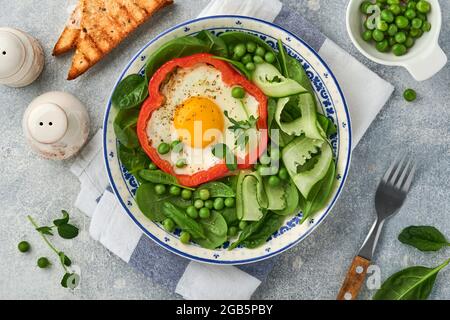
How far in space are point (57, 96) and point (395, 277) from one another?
2.14 metres

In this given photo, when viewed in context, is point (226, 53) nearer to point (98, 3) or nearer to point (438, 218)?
point (98, 3)

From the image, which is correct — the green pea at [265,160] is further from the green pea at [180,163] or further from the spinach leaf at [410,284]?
the spinach leaf at [410,284]

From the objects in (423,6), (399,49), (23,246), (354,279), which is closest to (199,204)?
(354,279)

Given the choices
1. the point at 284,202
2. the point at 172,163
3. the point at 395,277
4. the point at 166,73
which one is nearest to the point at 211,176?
the point at 172,163

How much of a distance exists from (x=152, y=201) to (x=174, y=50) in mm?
818

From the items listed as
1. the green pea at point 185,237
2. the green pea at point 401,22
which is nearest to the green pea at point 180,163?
the green pea at point 185,237

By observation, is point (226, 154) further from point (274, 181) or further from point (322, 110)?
point (322, 110)

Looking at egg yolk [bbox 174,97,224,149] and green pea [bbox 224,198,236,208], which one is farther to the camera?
green pea [bbox 224,198,236,208]

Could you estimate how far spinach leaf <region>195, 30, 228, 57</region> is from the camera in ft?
9.04

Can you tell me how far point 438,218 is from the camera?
120 inches

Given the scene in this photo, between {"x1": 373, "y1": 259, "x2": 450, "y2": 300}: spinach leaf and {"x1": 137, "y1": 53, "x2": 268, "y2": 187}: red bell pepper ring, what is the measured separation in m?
1.04

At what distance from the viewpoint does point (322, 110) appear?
285 centimetres

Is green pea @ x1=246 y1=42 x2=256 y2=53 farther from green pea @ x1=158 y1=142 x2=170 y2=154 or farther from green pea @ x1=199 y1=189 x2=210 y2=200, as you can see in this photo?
green pea @ x1=199 y1=189 x2=210 y2=200

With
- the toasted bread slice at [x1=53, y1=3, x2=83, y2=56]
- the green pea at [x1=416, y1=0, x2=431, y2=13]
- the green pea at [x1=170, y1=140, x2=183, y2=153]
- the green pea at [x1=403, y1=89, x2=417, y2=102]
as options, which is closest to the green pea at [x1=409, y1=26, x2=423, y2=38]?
the green pea at [x1=416, y1=0, x2=431, y2=13]
